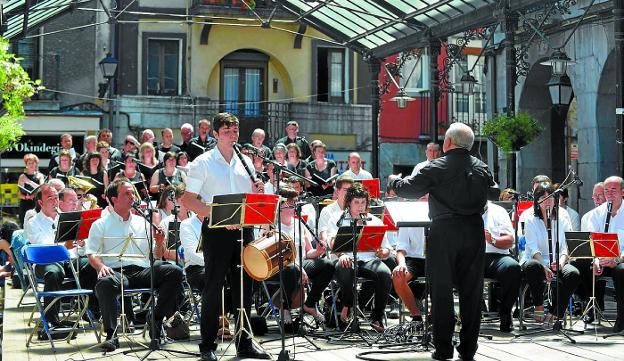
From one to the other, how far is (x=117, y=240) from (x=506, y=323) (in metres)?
4.13

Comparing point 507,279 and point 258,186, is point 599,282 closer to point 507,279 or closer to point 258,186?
point 507,279

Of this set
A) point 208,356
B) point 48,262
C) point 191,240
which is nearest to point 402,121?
point 191,240

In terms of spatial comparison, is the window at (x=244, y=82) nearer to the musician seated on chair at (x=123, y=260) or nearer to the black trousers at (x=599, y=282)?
the black trousers at (x=599, y=282)

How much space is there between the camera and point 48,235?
1182 centimetres

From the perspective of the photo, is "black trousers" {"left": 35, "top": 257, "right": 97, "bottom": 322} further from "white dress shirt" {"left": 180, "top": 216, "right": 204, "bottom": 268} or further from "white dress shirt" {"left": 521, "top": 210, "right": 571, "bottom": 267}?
"white dress shirt" {"left": 521, "top": 210, "right": 571, "bottom": 267}

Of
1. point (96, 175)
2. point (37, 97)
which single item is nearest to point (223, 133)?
point (96, 175)

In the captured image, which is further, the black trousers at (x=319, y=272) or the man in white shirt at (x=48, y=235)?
the black trousers at (x=319, y=272)

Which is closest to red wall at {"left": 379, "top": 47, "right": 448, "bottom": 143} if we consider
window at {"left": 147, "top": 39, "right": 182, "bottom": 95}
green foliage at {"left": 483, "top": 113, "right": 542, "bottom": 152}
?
window at {"left": 147, "top": 39, "right": 182, "bottom": 95}

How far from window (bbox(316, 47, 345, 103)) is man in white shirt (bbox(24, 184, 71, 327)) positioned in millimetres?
21667

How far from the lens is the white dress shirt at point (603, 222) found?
11750 millimetres

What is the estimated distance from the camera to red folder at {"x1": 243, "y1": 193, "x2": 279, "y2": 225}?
8688 millimetres

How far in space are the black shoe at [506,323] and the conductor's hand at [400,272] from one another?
45.4 inches

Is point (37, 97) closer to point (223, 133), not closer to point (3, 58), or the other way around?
point (3, 58)

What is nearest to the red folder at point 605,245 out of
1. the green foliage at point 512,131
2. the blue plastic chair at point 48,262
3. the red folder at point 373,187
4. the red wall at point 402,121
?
the red folder at point 373,187
